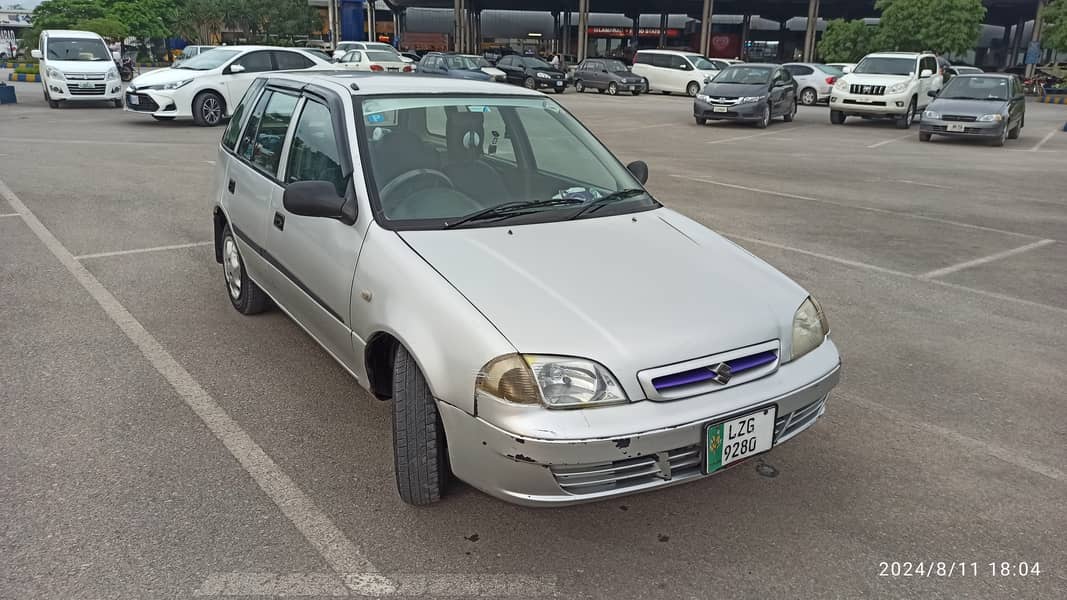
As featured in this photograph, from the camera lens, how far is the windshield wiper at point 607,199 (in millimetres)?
A: 3771

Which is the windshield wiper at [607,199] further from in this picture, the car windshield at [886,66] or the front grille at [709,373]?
the car windshield at [886,66]

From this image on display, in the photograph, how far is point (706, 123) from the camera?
20.3 m

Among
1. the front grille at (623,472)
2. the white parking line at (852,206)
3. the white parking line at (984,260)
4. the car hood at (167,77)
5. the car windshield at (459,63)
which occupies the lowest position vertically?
the white parking line at (984,260)

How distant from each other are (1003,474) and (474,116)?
2.98 m

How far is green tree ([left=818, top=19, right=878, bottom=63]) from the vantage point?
43469 mm

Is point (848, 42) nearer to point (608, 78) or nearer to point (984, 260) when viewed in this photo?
point (608, 78)

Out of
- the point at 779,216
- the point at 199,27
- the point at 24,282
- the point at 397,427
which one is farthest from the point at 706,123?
the point at 199,27

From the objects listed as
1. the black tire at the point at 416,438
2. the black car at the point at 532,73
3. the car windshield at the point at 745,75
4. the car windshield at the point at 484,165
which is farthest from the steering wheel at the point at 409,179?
the black car at the point at 532,73

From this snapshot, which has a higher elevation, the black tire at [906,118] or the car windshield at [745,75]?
the car windshield at [745,75]

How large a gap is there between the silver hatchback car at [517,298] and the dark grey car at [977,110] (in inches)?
563

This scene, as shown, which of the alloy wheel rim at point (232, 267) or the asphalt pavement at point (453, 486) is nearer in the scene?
the asphalt pavement at point (453, 486)

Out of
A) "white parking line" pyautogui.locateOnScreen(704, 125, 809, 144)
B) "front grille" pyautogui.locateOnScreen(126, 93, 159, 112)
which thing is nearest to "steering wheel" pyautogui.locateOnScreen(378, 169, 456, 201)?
"white parking line" pyautogui.locateOnScreen(704, 125, 809, 144)

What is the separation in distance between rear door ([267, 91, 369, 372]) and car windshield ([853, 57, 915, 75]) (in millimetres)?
19259

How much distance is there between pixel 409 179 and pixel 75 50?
2044 cm
